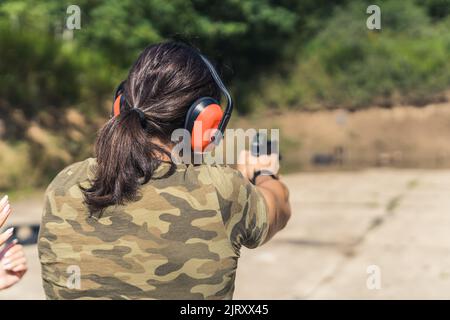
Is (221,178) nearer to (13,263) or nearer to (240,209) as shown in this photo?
(240,209)

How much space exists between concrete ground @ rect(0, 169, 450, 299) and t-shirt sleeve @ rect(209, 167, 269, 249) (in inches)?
164

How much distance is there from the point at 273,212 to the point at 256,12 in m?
18.7

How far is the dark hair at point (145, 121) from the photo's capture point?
1.46m

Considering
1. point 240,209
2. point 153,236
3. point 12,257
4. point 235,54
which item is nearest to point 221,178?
point 240,209

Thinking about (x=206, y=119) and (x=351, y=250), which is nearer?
(x=206, y=119)

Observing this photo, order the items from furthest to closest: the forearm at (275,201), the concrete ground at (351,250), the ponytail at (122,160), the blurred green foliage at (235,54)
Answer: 1. the blurred green foliage at (235,54)
2. the concrete ground at (351,250)
3. the forearm at (275,201)
4. the ponytail at (122,160)

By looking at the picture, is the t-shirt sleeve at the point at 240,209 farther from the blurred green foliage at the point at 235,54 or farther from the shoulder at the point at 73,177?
the blurred green foliage at the point at 235,54

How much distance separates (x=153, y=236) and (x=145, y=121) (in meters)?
0.25

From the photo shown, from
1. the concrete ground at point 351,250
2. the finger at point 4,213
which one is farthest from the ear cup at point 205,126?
the concrete ground at point 351,250

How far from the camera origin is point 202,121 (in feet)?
4.99

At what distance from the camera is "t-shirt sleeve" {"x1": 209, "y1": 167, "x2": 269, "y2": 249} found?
148 centimetres

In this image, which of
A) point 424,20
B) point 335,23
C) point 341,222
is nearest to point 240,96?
point 335,23

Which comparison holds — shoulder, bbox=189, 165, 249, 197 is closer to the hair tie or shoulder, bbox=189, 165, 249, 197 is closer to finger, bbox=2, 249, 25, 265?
the hair tie

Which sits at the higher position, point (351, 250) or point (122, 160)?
point (122, 160)
